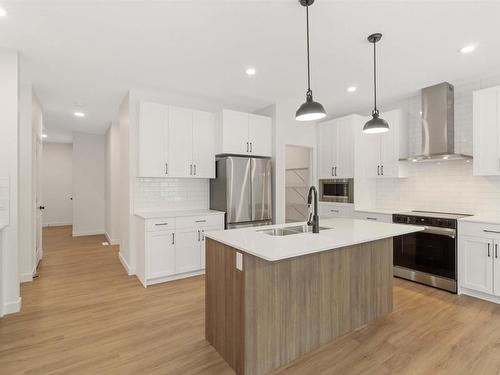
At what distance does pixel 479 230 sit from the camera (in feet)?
10.5

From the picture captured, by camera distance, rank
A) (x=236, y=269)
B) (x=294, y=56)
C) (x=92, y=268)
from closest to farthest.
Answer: (x=236, y=269) → (x=294, y=56) → (x=92, y=268)

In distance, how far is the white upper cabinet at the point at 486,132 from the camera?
3287 millimetres

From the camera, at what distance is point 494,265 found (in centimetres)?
308

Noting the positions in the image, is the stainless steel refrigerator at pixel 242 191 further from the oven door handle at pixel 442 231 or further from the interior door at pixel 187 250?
the oven door handle at pixel 442 231

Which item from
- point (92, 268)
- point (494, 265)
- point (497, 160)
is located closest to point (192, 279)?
point (92, 268)

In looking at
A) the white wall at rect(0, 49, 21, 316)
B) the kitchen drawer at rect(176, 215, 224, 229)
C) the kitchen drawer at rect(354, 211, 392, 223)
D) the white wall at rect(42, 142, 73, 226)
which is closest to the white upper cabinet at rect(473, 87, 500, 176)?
the kitchen drawer at rect(354, 211, 392, 223)

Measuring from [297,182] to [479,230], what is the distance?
3.69 m

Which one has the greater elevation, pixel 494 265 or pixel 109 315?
pixel 494 265

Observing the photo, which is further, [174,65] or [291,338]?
[174,65]

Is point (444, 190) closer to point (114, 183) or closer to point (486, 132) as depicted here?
point (486, 132)

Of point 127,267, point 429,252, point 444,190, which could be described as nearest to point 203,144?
point 127,267

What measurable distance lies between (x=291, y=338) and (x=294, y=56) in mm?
2801

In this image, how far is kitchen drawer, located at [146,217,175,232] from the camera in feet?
11.9

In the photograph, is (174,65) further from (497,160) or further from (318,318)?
(497,160)
